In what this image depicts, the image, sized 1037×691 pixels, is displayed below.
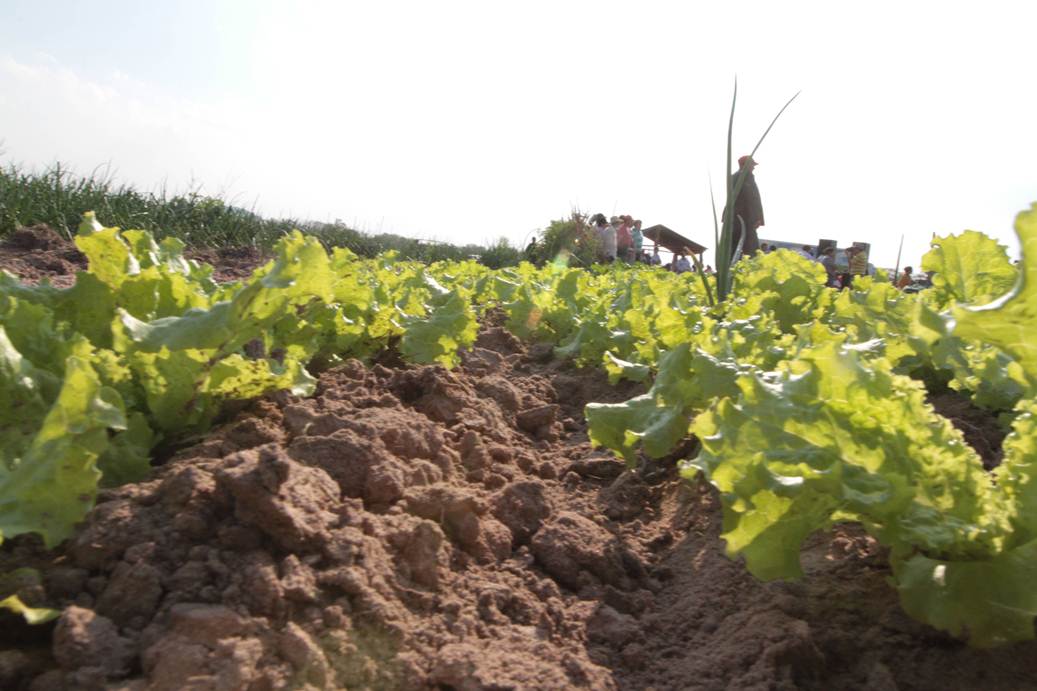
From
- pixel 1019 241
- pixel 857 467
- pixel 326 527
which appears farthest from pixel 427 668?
pixel 1019 241

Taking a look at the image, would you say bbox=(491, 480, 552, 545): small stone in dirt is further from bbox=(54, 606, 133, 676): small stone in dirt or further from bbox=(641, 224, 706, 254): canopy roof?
bbox=(641, 224, 706, 254): canopy roof

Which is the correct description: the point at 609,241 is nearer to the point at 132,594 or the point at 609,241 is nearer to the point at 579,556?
the point at 579,556

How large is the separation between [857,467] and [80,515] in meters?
1.53

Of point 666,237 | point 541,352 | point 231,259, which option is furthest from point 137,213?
point 666,237

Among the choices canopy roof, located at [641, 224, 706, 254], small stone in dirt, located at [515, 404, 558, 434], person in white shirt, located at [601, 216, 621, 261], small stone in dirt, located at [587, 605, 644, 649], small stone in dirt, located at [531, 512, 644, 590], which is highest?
canopy roof, located at [641, 224, 706, 254]

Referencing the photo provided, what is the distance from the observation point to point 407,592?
1.87 metres

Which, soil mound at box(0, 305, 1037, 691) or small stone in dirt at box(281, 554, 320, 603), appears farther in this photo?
small stone in dirt at box(281, 554, 320, 603)

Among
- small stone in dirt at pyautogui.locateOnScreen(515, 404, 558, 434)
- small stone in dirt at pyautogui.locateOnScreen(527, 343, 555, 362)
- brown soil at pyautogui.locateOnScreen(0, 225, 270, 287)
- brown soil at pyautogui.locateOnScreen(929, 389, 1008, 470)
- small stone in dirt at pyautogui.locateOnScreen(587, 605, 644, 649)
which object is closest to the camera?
small stone in dirt at pyautogui.locateOnScreen(587, 605, 644, 649)

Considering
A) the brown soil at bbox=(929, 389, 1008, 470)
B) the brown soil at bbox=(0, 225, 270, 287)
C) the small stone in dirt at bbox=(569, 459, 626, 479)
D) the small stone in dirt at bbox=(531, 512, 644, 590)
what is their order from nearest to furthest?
the small stone in dirt at bbox=(531, 512, 644, 590) → the brown soil at bbox=(929, 389, 1008, 470) → the small stone in dirt at bbox=(569, 459, 626, 479) → the brown soil at bbox=(0, 225, 270, 287)

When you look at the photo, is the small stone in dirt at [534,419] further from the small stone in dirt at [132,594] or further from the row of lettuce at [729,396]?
the small stone in dirt at [132,594]

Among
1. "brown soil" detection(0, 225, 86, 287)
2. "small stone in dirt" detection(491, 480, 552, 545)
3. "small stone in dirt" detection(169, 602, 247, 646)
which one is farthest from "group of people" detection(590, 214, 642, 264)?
"small stone in dirt" detection(169, 602, 247, 646)

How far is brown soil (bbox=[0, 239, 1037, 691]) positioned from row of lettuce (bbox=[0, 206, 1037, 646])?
5.2 inches

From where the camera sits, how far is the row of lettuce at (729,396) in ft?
5.41

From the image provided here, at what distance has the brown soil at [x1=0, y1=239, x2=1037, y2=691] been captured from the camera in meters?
1.57
